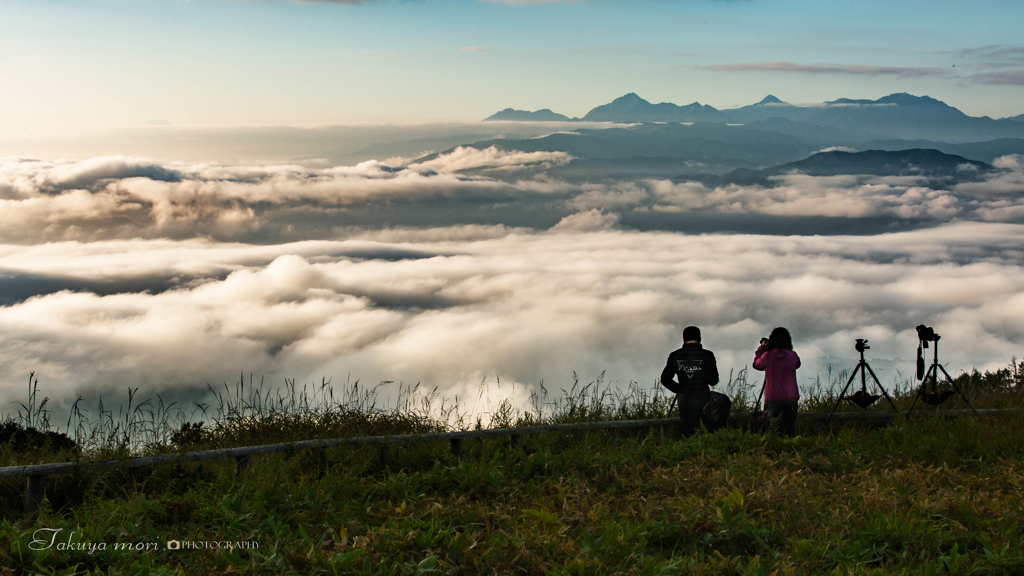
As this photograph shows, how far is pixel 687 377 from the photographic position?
354 inches

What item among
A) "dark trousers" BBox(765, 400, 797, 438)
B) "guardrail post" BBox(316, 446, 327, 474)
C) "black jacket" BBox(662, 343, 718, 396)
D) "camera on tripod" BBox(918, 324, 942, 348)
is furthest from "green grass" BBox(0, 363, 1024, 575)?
"camera on tripod" BBox(918, 324, 942, 348)

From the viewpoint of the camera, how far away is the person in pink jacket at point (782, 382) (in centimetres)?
888

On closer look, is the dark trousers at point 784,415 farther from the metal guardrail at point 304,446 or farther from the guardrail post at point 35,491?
the guardrail post at point 35,491

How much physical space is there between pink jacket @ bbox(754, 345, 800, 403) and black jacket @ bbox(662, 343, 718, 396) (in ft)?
2.24

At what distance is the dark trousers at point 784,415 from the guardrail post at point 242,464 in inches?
250

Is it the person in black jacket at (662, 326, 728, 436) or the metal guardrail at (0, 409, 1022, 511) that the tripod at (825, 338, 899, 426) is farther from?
the person in black jacket at (662, 326, 728, 436)

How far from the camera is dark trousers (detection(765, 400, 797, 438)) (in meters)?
8.88

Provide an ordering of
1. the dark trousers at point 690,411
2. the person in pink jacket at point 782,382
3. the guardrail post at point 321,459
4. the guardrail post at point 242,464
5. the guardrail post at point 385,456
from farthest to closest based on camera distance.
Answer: the dark trousers at point 690,411 → the person in pink jacket at point 782,382 → the guardrail post at point 385,456 → the guardrail post at point 321,459 → the guardrail post at point 242,464

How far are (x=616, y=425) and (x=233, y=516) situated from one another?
4.99 metres

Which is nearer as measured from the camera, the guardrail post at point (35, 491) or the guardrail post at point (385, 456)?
the guardrail post at point (35, 491)

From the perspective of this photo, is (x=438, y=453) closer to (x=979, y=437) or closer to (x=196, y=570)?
(x=196, y=570)

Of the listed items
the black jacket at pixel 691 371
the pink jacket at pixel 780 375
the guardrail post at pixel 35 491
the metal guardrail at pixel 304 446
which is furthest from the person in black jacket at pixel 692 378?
the guardrail post at pixel 35 491

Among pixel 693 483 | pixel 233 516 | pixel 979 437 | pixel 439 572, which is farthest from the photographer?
pixel 979 437

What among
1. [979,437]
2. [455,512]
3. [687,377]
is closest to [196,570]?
[455,512]
